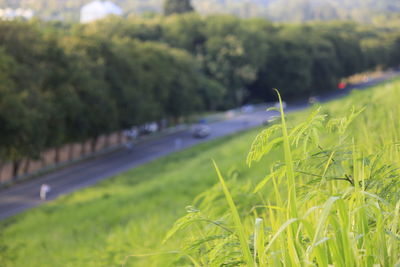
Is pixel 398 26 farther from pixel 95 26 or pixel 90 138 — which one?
→ pixel 90 138

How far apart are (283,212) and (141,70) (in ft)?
137

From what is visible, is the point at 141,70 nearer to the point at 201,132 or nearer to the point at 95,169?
the point at 201,132

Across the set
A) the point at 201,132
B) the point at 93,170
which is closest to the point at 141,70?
the point at 201,132

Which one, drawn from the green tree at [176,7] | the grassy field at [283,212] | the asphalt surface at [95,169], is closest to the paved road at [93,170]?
the asphalt surface at [95,169]

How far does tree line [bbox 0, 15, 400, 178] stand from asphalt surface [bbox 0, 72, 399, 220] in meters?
1.93

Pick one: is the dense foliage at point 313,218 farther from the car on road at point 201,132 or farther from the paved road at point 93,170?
the car on road at point 201,132

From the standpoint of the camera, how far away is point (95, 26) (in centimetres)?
5669

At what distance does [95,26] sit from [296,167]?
56.4 meters

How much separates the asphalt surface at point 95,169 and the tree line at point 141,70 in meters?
1.93

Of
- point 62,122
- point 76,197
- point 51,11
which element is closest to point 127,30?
point 62,122

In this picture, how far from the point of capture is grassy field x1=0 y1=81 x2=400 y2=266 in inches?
80.3

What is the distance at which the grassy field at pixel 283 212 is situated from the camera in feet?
6.69

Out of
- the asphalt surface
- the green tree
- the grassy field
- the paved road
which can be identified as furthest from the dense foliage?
the green tree

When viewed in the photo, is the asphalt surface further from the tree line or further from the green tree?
the green tree
